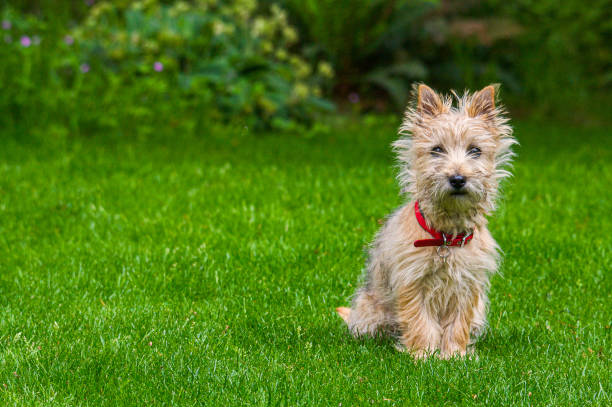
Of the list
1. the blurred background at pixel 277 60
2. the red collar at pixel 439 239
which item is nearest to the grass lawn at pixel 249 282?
the red collar at pixel 439 239

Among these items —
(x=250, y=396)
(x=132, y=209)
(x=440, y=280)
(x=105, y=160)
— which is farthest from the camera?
(x=105, y=160)

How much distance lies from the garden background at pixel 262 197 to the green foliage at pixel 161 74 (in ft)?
0.15

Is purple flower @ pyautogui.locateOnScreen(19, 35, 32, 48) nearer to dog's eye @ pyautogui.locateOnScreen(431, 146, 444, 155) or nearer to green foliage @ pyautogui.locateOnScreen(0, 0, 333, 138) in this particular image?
green foliage @ pyautogui.locateOnScreen(0, 0, 333, 138)

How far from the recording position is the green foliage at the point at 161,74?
A: 1093cm

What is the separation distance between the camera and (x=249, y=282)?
5527 millimetres

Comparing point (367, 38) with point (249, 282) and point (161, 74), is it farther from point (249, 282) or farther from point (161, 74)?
point (249, 282)

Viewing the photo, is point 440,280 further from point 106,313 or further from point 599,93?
point 599,93

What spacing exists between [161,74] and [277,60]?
2346mm

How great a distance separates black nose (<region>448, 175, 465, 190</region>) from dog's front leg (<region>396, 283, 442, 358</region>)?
63cm

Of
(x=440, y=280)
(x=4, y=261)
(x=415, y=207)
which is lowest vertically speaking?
(x=4, y=261)

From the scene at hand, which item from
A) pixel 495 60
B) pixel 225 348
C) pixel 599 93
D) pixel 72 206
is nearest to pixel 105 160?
pixel 72 206

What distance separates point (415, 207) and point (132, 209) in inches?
140

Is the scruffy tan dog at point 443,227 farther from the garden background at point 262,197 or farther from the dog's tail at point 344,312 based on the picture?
the dog's tail at point 344,312

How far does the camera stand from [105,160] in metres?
8.84
